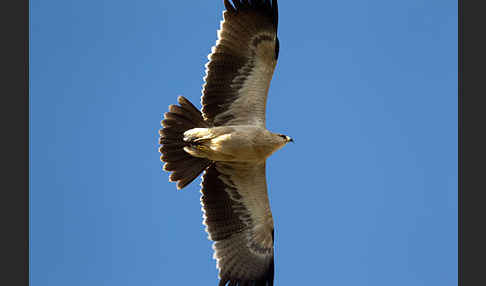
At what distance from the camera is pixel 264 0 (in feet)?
28.7

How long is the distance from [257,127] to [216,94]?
726 mm

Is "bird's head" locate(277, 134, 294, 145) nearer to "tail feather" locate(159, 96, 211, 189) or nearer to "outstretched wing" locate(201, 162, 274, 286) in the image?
"outstretched wing" locate(201, 162, 274, 286)

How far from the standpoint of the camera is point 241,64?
8.69 metres

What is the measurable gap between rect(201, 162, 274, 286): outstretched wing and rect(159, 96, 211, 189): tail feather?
1.35 feet

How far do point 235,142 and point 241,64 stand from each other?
110 centimetres

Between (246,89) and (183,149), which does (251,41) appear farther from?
(183,149)

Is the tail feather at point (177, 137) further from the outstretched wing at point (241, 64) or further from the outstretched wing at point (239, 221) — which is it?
the outstretched wing at point (239, 221)

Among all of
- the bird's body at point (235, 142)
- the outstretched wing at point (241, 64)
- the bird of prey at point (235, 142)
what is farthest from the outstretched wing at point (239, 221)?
the outstretched wing at point (241, 64)

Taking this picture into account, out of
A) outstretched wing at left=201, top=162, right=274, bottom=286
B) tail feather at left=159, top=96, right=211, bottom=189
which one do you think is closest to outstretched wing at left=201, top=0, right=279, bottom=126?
tail feather at left=159, top=96, right=211, bottom=189

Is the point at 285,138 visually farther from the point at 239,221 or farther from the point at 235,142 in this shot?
the point at 239,221

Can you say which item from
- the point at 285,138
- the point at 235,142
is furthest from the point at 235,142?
the point at 285,138

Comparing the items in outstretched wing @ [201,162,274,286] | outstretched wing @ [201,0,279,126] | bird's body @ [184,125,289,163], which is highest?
outstretched wing @ [201,0,279,126]

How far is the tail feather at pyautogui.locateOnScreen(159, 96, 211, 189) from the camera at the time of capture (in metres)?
8.66

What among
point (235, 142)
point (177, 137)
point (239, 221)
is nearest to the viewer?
point (235, 142)
